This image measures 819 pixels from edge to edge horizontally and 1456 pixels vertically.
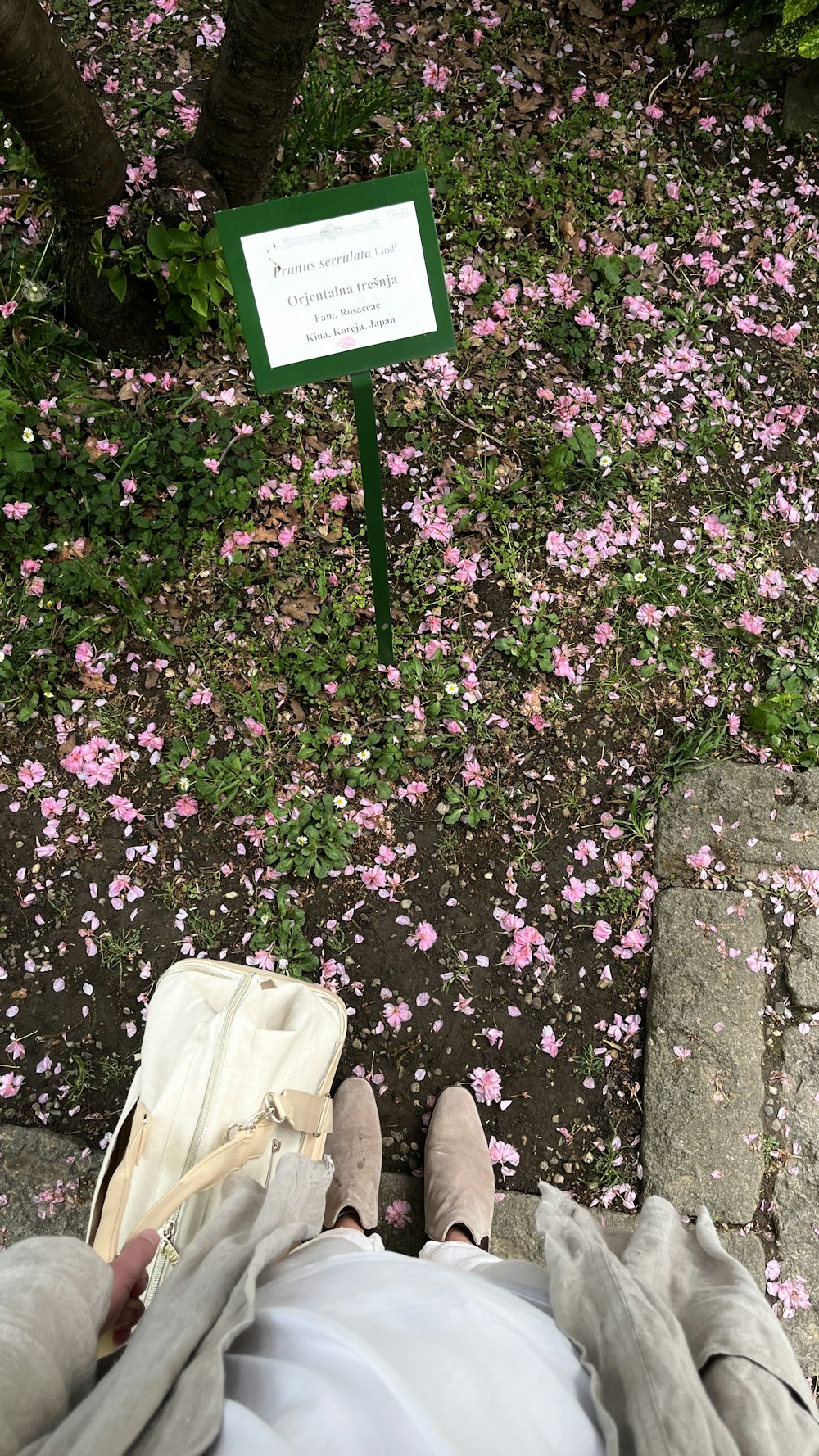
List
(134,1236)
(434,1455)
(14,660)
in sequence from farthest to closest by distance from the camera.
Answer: (14,660)
(134,1236)
(434,1455)

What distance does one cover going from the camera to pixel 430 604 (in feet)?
8.59

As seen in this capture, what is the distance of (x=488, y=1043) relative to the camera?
2.24 metres

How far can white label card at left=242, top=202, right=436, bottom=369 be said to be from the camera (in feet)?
4.86

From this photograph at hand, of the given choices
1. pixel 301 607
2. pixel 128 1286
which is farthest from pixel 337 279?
pixel 128 1286

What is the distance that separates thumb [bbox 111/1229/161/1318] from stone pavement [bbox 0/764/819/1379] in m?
0.90

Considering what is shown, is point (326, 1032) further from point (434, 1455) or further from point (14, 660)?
point (14, 660)

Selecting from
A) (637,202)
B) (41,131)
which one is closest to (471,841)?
(41,131)

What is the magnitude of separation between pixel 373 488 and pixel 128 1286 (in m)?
1.51

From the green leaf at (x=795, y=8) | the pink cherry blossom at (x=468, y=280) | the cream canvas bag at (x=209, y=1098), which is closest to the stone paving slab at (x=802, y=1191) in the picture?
the cream canvas bag at (x=209, y=1098)

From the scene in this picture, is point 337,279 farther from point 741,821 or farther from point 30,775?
point 741,821

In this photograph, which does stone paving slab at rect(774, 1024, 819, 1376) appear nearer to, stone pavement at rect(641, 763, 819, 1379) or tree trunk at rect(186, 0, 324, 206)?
stone pavement at rect(641, 763, 819, 1379)

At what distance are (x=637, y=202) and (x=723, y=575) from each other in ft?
5.25

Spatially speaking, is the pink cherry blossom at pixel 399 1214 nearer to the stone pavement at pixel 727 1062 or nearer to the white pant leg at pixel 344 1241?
the stone pavement at pixel 727 1062

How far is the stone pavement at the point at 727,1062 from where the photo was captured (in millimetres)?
2074
